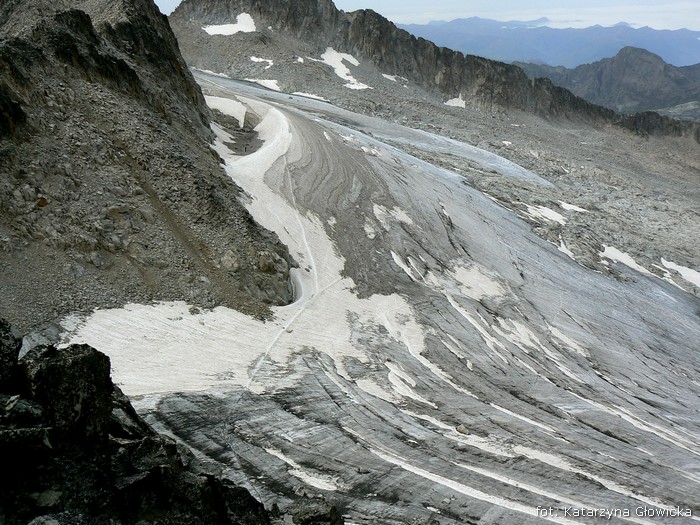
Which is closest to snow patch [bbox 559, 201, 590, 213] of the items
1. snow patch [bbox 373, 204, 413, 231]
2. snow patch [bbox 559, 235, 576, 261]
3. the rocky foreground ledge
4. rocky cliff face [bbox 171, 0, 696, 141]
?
snow patch [bbox 559, 235, 576, 261]

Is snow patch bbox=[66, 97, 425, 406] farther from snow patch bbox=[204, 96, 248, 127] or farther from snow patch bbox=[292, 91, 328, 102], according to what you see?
snow patch bbox=[292, 91, 328, 102]

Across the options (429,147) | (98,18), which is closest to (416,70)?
(429,147)

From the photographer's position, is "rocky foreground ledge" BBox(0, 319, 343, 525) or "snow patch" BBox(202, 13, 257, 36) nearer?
"rocky foreground ledge" BBox(0, 319, 343, 525)

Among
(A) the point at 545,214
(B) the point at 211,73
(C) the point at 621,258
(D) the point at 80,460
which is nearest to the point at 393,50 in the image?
(B) the point at 211,73

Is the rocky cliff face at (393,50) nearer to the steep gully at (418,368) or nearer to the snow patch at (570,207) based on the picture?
the snow patch at (570,207)

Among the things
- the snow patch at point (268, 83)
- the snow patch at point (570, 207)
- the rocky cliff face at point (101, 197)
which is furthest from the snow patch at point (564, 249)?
the snow patch at point (268, 83)

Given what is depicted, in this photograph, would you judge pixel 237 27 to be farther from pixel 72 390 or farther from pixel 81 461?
pixel 81 461
